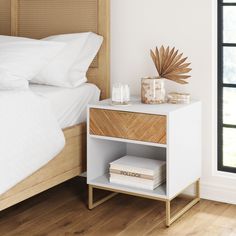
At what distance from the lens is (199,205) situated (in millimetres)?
3182

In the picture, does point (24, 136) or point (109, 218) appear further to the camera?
point (109, 218)

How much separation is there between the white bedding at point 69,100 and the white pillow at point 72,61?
0.16ft

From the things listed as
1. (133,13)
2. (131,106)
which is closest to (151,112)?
(131,106)

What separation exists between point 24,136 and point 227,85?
126cm

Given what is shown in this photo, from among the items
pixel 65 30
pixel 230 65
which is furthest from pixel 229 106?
pixel 65 30

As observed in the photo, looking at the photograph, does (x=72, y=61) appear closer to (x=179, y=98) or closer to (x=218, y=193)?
(x=179, y=98)

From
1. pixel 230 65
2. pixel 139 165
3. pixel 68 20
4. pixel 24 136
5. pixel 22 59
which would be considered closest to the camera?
pixel 24 136

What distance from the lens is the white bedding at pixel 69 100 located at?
118 inches

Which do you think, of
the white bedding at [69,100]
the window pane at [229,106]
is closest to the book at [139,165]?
the white bedding at [69,100]

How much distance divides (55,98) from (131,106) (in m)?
0.43

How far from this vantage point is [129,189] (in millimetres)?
2975

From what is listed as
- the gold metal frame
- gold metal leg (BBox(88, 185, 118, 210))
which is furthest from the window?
gold metal leg (BBox(88, 185, 118, 210))

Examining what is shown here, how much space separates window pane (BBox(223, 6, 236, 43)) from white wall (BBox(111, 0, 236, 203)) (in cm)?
9

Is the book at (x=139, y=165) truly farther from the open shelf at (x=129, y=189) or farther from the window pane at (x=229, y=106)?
the window pane at (x=229, y=106)
